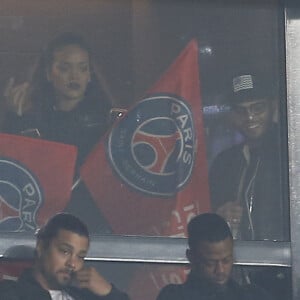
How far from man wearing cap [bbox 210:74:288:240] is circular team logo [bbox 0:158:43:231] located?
0.44 metres

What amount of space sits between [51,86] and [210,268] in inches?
23.5

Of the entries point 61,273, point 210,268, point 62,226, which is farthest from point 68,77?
point 210,268

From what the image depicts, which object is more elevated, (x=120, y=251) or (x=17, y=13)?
(x=17, y=13)

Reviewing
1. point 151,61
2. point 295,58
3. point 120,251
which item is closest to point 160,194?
point 120,251

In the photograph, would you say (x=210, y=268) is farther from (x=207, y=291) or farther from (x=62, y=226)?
(x=62, y=226)

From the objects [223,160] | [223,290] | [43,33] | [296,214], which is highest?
[43,33]

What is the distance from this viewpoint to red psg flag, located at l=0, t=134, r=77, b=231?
2.13 m

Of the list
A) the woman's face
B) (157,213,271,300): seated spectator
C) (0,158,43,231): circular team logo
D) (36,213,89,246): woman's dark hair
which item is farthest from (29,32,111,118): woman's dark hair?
(157,213,271,300): seated spectator

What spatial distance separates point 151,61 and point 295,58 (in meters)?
0.36

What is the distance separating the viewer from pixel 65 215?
2.16 metres

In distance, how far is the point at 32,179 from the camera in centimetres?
215

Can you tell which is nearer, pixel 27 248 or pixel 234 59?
pixel 27 248

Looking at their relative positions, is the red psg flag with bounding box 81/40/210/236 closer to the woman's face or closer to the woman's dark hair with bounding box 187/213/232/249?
the woman's dark hair with bounding box 187/213/232/249

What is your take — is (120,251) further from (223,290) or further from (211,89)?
(211,89)
